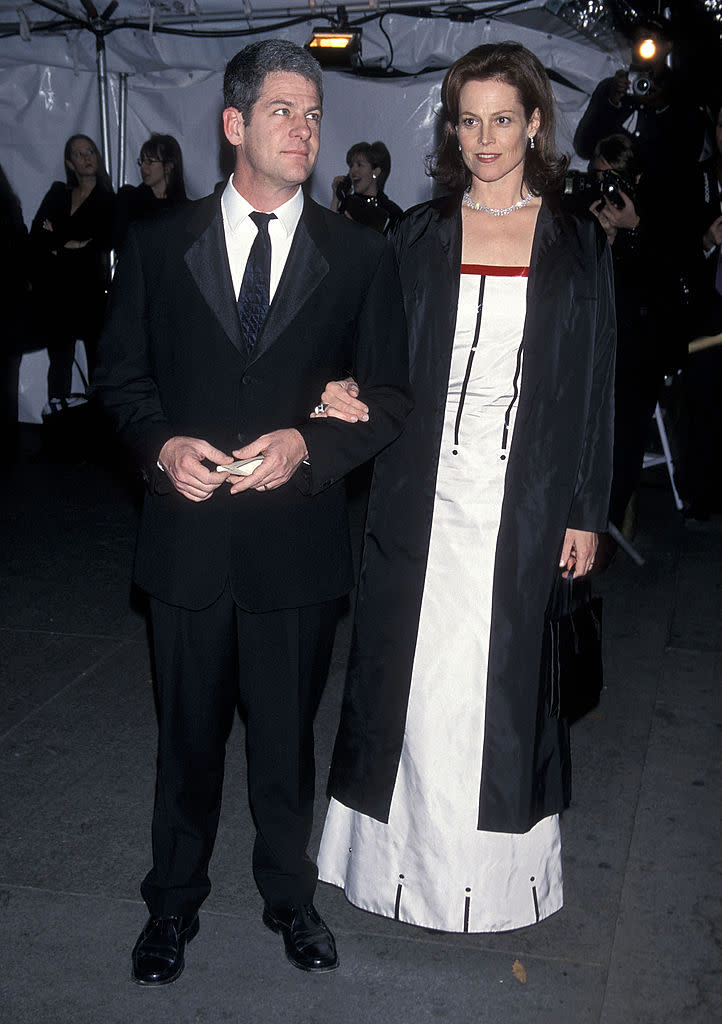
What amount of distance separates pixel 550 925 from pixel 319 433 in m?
1.51

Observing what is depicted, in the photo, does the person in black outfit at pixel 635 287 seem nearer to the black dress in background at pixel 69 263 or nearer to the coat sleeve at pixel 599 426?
the coat sleeve at pixel 599 426

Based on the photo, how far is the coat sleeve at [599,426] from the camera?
2.79 meters

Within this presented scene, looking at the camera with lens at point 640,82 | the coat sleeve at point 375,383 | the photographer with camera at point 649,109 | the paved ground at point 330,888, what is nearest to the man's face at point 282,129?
the coat sleeve at point 375,383

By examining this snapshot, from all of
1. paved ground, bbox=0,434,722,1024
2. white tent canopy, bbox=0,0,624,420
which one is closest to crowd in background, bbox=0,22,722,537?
white tent canopy, bbox=0,0,624,420

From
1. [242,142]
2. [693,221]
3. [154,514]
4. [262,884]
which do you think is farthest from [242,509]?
[693,221]

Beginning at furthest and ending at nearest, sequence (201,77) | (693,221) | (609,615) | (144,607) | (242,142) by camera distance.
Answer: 1. (201,77)
2. (693,221)
3. (609,615)
4. (144,607)
5. (242,142)

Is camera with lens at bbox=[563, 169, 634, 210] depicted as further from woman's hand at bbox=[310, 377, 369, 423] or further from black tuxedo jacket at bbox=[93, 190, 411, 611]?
woman's hand at bbox=[310, 377, 369, 423]

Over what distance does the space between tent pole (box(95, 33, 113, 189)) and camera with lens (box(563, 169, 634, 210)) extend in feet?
13.8

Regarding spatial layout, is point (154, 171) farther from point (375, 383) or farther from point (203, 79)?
point (375, 383)

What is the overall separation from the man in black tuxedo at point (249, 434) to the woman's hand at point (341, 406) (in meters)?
0.02

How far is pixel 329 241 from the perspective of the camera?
2.51 meters

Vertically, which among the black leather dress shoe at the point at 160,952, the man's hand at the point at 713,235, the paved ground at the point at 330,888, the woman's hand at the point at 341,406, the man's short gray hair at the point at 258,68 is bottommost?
the paved ground at the point at 330,888

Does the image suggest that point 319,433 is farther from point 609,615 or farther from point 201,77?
point 201,77

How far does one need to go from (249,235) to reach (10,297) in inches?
230
